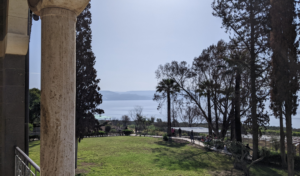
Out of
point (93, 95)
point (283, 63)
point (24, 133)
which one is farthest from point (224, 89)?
point (24, 133)

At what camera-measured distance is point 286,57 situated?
37.8 ft

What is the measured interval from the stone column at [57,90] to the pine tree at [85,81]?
373 inches

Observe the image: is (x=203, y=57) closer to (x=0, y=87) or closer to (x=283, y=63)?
(x=283, y=63)

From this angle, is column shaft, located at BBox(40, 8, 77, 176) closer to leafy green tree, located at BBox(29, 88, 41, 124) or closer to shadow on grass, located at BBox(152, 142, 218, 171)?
shadow on grass, located at BBox(152, 142, 218, 171)

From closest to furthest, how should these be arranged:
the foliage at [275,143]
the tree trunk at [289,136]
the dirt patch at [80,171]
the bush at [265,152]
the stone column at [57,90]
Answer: the stone column at [57,90] < the dirt patch at [80,171] < the tree trunk at [289,136] < the bush at [265,152] < the foliage at [275,143]

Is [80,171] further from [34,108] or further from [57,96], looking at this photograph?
[34,108]

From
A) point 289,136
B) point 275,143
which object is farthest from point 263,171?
point 275,143

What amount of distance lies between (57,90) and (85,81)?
32.3 feet

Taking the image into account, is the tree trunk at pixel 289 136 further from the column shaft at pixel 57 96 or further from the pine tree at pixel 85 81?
the column shaft at pixel 57 96

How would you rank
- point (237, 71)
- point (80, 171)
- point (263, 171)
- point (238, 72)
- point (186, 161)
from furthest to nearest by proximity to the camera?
point (237, 71) < point (238, 72) < point (186, 161) < point (263, 171) < point (80, 171)

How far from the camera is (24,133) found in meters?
4.07

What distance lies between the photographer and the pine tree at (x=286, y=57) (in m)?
11.4

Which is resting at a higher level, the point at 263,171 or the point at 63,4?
the point at 63,4

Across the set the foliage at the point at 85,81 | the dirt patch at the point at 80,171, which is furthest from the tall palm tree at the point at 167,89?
the dirt patch at the point at 80,171
